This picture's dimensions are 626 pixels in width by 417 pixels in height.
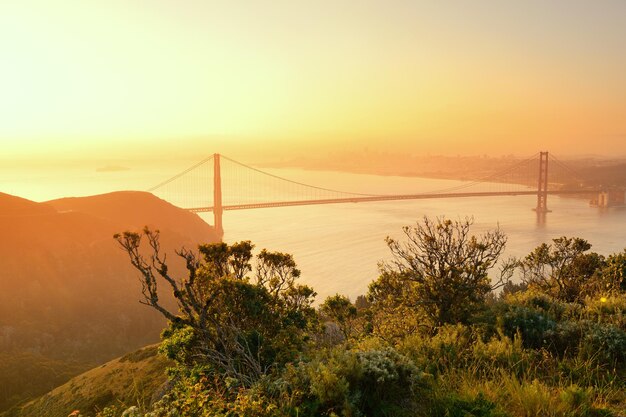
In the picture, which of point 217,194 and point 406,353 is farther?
point 217,194

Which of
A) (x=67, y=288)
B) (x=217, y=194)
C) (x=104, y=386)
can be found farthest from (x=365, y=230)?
(x=104, y=386)

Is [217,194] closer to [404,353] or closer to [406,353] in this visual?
[404,353]

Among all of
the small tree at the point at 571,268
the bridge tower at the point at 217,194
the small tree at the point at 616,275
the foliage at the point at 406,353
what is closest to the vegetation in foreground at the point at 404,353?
the foliage at the point at 406,353

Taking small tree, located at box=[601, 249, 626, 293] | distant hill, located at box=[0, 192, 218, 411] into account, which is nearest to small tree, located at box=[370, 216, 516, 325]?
small tree, located at box=[601, 249, 626, 293]

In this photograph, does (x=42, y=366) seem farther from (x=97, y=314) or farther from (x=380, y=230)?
(x=380, y=230)

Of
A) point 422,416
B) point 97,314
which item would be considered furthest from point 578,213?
point 422,416

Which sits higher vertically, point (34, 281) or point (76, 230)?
point (76, 230)

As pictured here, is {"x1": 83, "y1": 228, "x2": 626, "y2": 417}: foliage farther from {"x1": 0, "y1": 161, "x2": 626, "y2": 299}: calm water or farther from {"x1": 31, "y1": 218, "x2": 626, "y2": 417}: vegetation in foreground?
{"x1": 0, "y1": 161, "x2": 626, "y2": 299}: calm water
